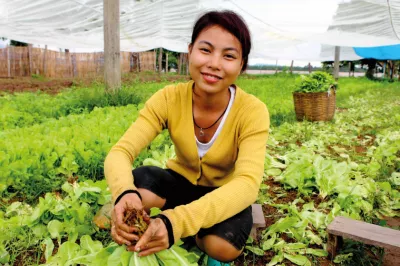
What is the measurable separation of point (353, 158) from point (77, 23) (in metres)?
5.19

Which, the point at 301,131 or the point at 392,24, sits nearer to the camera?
the point at 301,131

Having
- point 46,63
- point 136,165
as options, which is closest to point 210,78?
point 136,165

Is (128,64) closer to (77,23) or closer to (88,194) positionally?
(77,23)

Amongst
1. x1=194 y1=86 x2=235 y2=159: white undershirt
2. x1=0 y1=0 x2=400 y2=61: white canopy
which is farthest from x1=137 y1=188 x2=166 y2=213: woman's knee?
x1=0 y1=0 x2=400 y2=61: white canopy

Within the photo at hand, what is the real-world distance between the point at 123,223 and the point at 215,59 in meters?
0.83

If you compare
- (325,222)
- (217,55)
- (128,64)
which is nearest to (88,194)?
(217,55)

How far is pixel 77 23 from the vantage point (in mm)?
6461

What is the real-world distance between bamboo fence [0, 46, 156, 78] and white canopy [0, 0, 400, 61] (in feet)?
29.1

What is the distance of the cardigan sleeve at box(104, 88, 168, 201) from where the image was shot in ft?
5.27

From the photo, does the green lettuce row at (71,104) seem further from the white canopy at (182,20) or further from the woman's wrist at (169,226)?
the woman's wrist at (169,226)

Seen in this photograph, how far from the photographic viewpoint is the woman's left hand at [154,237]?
129cm

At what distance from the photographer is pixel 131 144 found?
1.75 meters

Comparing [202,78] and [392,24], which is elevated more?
[392,24]

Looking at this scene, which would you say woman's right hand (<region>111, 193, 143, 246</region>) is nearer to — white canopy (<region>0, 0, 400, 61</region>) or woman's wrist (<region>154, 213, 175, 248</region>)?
woman's wrist (<region>154, 213, 175, 248</region>)
